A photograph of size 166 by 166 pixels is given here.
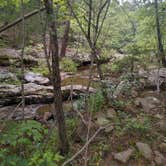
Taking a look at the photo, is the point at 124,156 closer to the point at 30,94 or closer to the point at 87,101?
Answer: the point at 87,101

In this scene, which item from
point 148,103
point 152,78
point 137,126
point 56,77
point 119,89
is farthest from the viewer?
point 152,78

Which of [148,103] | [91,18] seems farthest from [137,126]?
[91,18]

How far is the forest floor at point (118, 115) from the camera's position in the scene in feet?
15.6

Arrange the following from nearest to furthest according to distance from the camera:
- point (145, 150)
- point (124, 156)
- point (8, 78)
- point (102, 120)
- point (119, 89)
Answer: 1. point (124, 156)
2. point (145, 150)
3. point (102, 120)
4. point (119, 89)
5. point (8, 78)

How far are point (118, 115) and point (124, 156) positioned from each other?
1.22 meters

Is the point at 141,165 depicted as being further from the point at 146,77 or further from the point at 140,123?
the point at 146,77

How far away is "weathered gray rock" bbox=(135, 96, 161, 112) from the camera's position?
6418 mm

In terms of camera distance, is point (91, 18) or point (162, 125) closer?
point (162, 125)

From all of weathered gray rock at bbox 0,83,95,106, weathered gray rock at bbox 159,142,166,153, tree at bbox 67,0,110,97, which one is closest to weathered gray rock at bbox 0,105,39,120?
weathered gray rock at bbox 0,83,95,106

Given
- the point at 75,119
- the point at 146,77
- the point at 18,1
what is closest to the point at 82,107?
the point at 75,119

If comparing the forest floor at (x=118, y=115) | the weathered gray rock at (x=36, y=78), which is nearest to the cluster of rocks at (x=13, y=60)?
the weathered gray rock at (x=36, y=78)

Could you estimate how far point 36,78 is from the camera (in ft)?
27.6

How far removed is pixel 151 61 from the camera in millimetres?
10148

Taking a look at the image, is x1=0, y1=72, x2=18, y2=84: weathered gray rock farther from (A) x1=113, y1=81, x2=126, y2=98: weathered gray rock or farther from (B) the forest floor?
(A) x1=113, y1=81, x2=126, y2=98: weathered gray rock
